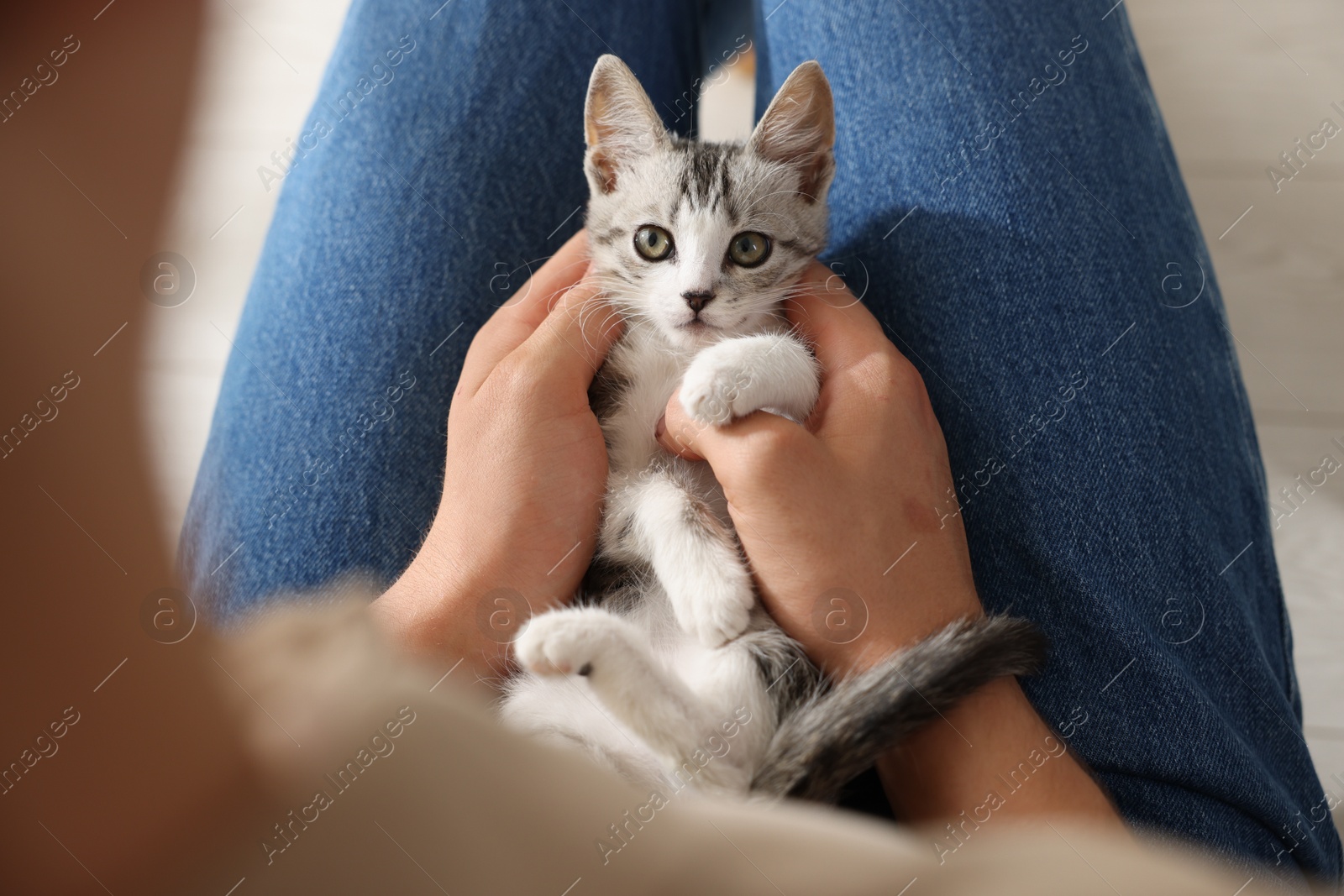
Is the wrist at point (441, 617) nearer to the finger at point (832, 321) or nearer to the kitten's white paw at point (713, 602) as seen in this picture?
the kitten's white paw at point (713, 602)

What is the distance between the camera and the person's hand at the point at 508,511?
3.18 ft

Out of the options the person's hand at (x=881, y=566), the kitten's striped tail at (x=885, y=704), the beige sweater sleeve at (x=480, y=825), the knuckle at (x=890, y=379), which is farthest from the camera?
the knuckle at (x=890, y=379)

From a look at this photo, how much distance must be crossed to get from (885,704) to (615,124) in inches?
34.9

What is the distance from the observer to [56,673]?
23 centimetres

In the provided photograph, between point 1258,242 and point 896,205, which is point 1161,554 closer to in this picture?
point 896,205

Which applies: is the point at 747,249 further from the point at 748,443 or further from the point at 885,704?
the point at 885,704

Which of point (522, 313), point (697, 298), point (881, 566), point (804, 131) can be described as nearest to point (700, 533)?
point (881, 566)

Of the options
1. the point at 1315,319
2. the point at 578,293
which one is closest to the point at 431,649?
the point at 578,293

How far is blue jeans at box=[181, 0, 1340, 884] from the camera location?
96 centimetres

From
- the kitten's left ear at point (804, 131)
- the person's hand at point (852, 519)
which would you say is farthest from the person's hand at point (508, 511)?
the kitten's left ear at point (804, 131)

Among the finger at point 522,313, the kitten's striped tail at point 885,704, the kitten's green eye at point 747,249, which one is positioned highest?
the finger at point 522,313

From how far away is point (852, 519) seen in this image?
2.89 feet

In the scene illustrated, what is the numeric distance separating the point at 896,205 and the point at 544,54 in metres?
0.64

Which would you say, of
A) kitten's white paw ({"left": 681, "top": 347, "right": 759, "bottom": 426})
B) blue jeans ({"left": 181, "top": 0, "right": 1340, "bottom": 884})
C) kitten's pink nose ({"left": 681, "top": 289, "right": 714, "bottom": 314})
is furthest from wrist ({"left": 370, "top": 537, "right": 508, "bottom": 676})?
kitten's pink nose ({"left": 681, "top": 289, "right": 714, "bottom": 314})
